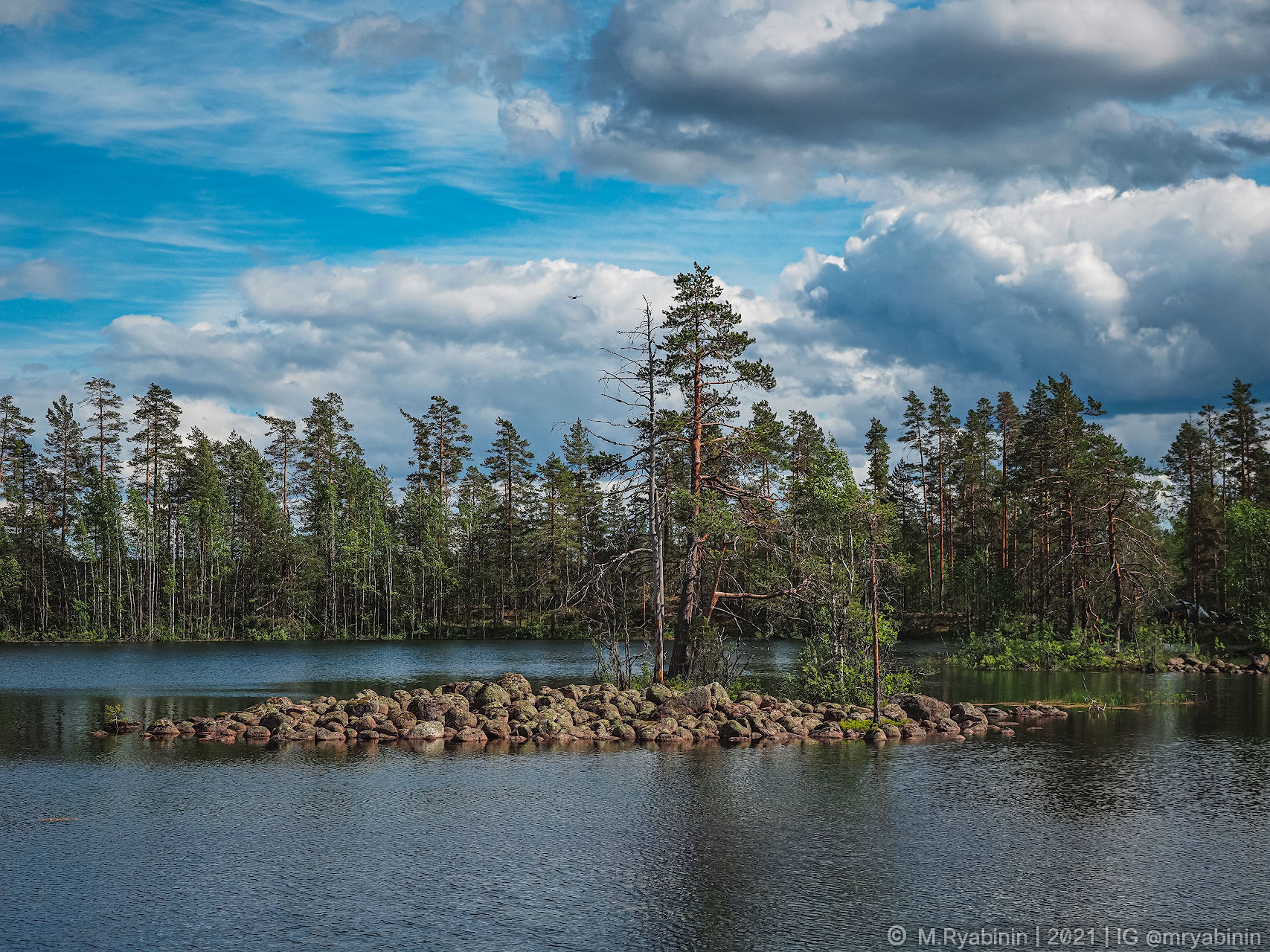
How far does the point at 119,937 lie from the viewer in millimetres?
16094

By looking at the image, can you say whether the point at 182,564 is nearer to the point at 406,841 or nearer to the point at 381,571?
the point at 381,571

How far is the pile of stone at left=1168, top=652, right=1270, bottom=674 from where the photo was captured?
59.4m

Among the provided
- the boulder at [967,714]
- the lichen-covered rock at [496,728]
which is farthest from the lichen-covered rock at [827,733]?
the lichen-covered rock at [496,728]

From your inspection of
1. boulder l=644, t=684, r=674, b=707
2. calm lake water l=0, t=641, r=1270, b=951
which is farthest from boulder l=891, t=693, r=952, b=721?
boulder l=644, t=684, r=674, b=707

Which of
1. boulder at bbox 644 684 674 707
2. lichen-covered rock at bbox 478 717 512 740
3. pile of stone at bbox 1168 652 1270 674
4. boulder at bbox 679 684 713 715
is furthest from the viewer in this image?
pile of stone at bbox 1168 652 1270 674

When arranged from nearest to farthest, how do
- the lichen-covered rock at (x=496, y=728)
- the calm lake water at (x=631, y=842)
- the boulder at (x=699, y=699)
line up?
1. the calm lake water at (x=631, y=842)
2. the lichen-covered rock at (x=496, y=728)
3. the boulder at (x=699, y=699)

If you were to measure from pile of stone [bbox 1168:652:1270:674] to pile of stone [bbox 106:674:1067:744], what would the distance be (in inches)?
984

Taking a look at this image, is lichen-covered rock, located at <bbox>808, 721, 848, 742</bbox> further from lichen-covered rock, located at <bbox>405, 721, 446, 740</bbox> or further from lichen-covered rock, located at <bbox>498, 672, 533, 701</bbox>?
lichen-covered rock, located at <bbox>405, 721, 446, 740</bbox>

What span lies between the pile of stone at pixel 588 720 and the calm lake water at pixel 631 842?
186 cm

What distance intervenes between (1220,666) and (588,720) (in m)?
42.0

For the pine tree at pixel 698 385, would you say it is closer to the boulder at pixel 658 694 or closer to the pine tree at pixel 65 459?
the boulder at pixel 658 694

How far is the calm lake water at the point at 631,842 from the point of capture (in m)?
16.7

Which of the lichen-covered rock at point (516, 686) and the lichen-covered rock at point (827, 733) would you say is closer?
the lichen-covered rock at point (827, 733)

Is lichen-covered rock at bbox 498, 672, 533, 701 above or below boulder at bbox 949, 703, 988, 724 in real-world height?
above
